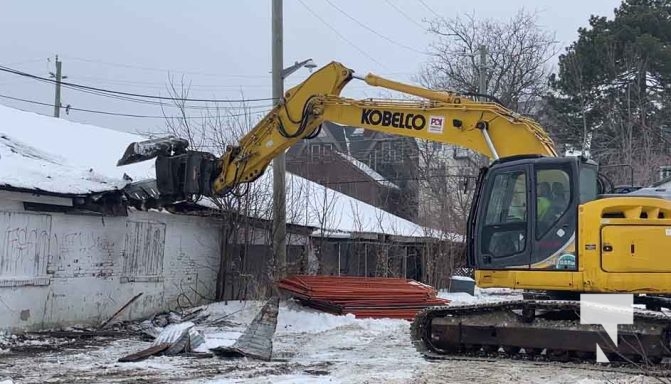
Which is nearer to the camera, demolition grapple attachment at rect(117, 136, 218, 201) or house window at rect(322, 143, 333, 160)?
demolition grapple attachment at rect(117, 136, 218, 201)

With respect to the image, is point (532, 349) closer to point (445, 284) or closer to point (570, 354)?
point (570, 354)

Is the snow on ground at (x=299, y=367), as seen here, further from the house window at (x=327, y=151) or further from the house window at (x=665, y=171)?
the house window at (x=327, y=151)

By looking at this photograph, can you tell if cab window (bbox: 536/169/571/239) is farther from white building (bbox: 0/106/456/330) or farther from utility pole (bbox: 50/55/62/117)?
utility pole (bbox: 50/55/62/117)

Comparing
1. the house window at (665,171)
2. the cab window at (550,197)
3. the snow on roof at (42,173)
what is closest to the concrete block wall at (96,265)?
the snow on roof at (42,173)

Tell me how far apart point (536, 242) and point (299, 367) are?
352 centimetres

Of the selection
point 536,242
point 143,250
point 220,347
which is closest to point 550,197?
point 536,242

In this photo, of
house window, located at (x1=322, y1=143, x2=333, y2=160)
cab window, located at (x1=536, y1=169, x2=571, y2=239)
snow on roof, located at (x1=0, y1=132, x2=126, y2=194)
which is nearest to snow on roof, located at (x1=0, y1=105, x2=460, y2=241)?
snow on roof, located at (x1=0, y1=132, x2=126, y2=194)

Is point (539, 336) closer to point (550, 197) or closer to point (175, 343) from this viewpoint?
point (550, 197)

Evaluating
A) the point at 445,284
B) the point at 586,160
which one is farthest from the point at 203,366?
the point at 445,284

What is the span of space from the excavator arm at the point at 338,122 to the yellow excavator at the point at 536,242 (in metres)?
0.02

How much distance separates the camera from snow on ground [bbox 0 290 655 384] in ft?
30.8

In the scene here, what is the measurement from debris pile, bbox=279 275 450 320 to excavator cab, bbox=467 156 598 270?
4.86 m

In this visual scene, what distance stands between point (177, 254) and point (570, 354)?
9388 mm

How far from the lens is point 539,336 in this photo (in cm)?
1035
